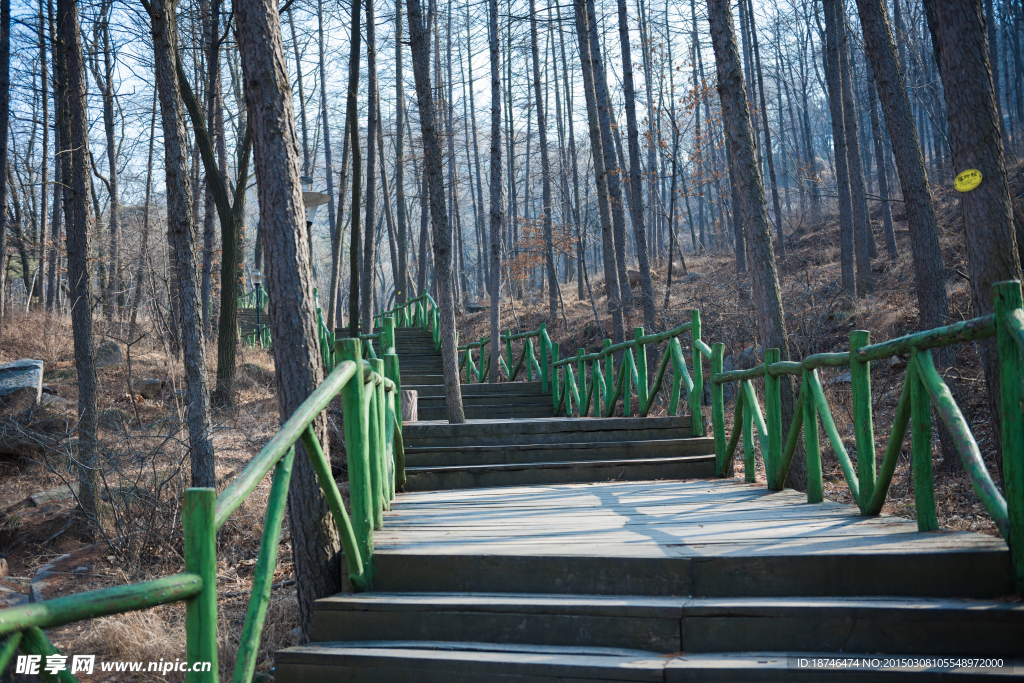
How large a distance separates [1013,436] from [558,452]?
12.8 ft

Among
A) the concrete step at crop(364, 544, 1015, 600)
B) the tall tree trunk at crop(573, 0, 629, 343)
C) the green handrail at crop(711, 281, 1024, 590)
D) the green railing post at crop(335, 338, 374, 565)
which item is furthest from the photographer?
the tall tree trunk at crop(573, 0, 629, 343)

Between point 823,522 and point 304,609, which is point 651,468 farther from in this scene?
point 304,609

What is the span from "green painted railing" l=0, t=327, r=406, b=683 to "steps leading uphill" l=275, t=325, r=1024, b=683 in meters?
0.32

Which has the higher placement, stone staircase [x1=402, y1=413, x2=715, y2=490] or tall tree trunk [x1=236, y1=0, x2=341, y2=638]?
tall tree trunk [x1=236, y1=0, x2=341, y2=638]

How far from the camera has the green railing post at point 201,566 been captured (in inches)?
74.6

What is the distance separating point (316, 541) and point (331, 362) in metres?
10.9

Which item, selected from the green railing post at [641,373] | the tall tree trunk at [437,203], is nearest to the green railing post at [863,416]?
the green railing post at [641,373]

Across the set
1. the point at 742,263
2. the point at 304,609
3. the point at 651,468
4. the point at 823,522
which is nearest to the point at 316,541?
the point at 304,609

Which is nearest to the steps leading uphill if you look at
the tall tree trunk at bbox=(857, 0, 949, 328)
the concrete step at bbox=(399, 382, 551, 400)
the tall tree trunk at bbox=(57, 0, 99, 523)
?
the tall tree trunk at bbox=(857, 0, 949, 328)

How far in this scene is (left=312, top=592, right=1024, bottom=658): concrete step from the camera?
2535 millimetres

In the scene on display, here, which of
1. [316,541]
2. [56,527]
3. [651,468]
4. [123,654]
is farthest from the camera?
[56,527]

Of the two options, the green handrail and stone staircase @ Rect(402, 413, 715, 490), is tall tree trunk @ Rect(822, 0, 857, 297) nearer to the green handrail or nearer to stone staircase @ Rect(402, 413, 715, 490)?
stone staircase @ Rect(402, 413, 715, 490)

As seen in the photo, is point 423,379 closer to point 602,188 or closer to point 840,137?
point 602,188

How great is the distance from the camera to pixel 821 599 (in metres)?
2.80
